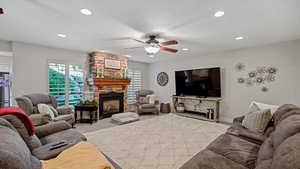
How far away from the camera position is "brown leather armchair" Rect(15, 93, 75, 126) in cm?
285

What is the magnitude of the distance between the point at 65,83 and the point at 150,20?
156 inches

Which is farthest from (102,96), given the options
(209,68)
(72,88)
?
(209,68)

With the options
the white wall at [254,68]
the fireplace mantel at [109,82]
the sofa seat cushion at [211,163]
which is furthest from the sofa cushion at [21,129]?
the white wall at [254,68]

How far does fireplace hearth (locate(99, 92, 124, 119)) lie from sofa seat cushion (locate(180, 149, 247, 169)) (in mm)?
4271

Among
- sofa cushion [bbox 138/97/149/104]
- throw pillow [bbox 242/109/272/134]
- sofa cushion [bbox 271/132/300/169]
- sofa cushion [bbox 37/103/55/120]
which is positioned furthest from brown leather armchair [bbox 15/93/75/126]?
throw pillow [bbox 242/109/272/134]

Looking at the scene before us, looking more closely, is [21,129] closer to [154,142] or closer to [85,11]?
[85,11]

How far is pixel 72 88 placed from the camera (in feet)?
15.8

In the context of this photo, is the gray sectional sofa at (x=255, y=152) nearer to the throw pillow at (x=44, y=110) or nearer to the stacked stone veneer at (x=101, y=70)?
the throw pillow at (x=44, y=110)

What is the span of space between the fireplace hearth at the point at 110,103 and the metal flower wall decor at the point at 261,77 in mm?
4691

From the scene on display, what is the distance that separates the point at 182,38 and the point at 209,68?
2.09 m

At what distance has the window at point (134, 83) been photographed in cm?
663

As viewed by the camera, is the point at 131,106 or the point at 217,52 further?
the point at 131,106

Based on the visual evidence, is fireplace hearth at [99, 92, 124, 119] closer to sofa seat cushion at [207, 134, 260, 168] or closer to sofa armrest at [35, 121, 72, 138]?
sofa armrest at [35, 121, 72, 138]

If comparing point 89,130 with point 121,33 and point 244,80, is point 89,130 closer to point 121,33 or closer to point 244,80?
point 121,33
